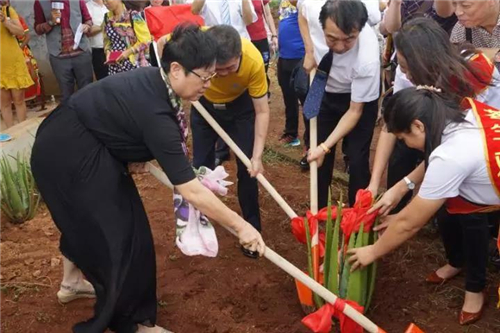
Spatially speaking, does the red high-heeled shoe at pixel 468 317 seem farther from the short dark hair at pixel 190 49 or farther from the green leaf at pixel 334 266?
the short dark hair at pixel 190 49

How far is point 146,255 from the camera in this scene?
247 cm

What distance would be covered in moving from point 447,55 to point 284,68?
2.66 meters

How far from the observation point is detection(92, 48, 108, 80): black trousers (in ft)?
19.5

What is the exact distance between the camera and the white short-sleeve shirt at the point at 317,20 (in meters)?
3.46

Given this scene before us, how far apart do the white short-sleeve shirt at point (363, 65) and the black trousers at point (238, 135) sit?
0.62 m

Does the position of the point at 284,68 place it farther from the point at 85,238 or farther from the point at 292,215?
the point at 85,238

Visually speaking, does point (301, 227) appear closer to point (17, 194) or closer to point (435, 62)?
point (435, 62)

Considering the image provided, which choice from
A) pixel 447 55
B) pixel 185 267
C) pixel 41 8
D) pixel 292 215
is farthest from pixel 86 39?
pixel 447 55

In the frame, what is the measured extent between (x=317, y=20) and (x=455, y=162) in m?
1.77

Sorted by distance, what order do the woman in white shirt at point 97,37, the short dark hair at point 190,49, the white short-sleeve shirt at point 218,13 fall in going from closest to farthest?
the short dark hair at point 190,49
the white short-sleeve shirt at point 218,13
the woman in white shirt at point 97,37

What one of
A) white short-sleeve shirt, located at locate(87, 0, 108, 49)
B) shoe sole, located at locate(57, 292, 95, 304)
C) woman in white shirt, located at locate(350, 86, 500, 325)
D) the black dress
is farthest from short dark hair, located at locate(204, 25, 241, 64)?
white short-sleeve shirt, located at locate(87, 0, 108, 49)

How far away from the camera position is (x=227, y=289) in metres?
3.05

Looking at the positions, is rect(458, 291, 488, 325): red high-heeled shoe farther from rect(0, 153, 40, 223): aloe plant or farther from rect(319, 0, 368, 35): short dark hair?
rect(0, 153, 40, 223): aloe plant

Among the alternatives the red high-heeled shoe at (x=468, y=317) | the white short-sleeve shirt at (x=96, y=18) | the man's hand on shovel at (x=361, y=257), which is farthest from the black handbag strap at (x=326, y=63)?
the white short-sleeve shirt at (x=96, y=18)
